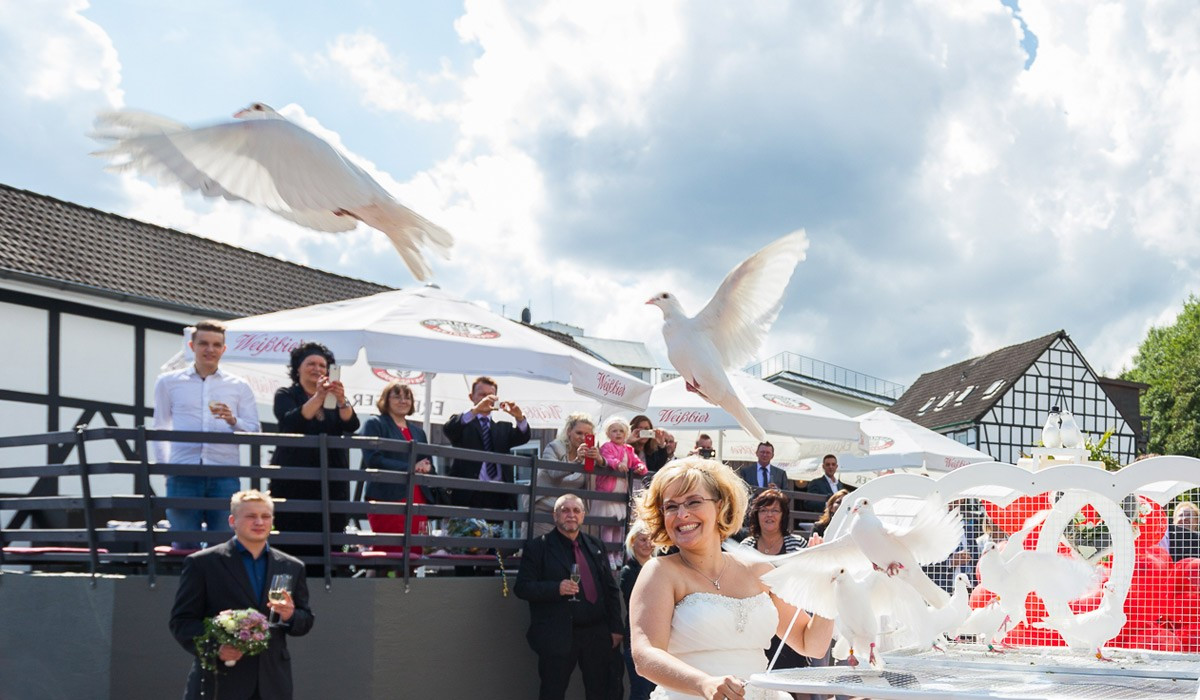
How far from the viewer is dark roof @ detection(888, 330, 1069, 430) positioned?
46500mm

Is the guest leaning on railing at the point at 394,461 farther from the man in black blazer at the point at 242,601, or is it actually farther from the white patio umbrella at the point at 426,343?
the man in black blazer at the point at 242,601

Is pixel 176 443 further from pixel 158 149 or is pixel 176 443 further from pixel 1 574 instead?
pixel 158 149

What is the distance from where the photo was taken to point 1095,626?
492 cm

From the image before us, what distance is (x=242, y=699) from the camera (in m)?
5.92

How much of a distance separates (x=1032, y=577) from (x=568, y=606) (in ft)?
13.0

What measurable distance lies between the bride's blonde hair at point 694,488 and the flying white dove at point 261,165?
3030 mm

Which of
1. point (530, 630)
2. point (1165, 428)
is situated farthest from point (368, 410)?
point (1165, 428)

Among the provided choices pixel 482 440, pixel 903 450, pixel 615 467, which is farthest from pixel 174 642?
pixel 903 450

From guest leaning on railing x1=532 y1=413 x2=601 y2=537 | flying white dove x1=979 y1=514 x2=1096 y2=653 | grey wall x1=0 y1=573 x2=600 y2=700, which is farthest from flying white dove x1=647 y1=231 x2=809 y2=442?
flying white dove x1=979 y1=514 x2=1096 y2=653

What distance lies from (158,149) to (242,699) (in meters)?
2.76

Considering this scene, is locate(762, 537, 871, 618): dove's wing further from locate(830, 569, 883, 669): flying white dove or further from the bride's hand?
the bride's hand

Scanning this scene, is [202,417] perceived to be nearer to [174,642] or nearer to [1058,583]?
[174,642]

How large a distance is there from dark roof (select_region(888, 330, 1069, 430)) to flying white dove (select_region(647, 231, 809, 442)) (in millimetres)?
37547

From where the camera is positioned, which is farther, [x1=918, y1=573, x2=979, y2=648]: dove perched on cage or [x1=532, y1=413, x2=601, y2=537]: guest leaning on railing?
[x1=532, y1=413, x2=601, y2=537]: guest leaning on railing
